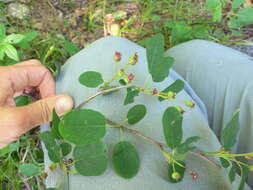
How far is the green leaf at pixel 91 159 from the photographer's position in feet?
2.17

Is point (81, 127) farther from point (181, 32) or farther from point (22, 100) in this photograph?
point (181, 32)

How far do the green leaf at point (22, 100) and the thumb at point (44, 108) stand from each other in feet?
0.93

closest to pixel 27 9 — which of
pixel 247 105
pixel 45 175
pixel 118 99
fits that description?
pixel 118 99

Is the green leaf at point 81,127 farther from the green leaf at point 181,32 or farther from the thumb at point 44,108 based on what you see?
the green leaf at point 181,32

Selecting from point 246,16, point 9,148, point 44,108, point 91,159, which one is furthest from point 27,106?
point 246,16

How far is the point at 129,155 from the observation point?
0.68 meters

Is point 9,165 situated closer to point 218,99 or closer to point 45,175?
point 45,175

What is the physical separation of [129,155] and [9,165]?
850 millimetres

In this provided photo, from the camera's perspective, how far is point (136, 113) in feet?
2.35

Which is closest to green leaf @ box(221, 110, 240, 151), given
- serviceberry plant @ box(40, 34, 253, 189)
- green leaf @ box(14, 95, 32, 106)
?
serviceberry plant @ box(40, 34, 253, 189)

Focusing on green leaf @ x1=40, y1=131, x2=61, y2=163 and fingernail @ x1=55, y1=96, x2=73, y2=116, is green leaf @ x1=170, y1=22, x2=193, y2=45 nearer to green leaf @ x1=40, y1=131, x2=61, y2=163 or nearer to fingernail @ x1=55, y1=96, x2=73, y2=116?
fingernail @ x1=55, y1=96, x2=73, y2=116

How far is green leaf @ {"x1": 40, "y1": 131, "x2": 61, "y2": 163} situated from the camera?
719 millimetres

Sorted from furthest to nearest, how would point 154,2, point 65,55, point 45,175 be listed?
point 154,2, point 65,55, point 45,175

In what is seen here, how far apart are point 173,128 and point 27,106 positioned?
1.55ft
